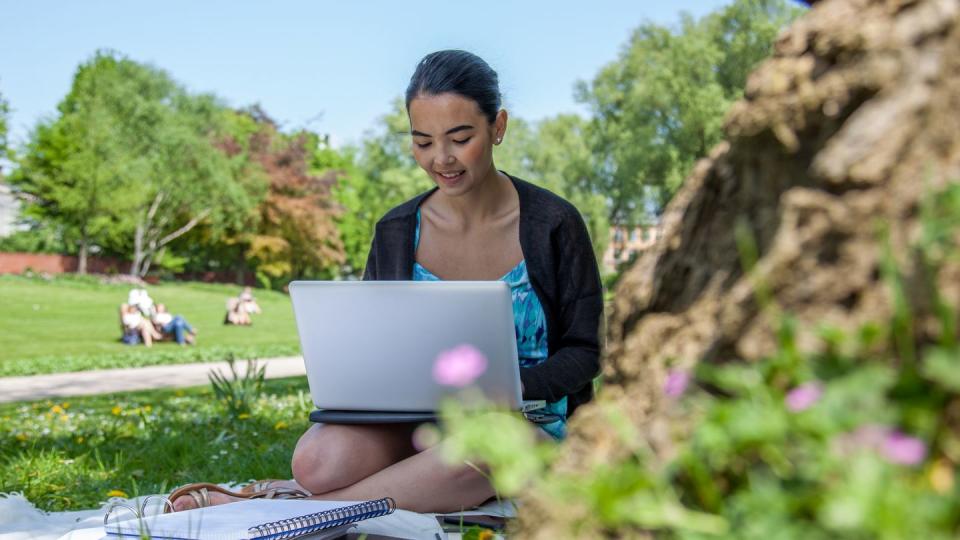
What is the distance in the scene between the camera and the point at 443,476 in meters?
2.76

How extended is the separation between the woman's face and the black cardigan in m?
0.28

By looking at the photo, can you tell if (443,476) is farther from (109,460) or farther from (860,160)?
(109,460)

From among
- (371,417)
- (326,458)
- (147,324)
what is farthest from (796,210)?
(147,324)

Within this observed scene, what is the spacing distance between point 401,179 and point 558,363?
101 feet

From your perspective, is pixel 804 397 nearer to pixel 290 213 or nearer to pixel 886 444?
pixel 886 444

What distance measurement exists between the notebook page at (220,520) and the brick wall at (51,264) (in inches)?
1378

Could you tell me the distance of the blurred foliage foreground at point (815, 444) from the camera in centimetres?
70

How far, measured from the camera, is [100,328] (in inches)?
818

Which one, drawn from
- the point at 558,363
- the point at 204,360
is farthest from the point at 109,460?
the point at 204,360

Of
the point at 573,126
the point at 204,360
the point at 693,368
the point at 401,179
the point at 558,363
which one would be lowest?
the point at 204,360

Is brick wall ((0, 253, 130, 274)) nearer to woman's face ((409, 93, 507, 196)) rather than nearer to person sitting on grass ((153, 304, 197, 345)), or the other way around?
person sitting on grass ((153, 304, 197, 345))

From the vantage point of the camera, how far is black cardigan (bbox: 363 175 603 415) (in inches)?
117

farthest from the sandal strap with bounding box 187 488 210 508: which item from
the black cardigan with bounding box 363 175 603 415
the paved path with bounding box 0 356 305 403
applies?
the paved path with bounding box 0 356 305 403

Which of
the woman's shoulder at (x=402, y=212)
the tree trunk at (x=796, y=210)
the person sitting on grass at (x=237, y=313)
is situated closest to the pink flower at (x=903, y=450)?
the tree trunk at (x=796, y=210)
